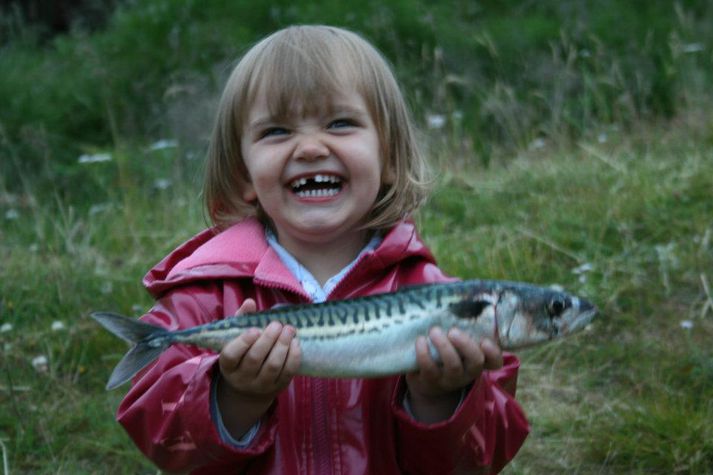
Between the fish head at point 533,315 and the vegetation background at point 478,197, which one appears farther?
the vegetation background at point 478,197

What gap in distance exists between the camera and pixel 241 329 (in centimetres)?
247

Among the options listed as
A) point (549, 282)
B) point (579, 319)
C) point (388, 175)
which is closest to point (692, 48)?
point (549, 282)

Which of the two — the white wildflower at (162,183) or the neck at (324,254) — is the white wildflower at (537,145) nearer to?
the white wildflower at (162,183)

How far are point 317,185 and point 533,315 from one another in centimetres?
69

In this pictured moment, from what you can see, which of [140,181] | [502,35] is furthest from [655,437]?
[502,35]

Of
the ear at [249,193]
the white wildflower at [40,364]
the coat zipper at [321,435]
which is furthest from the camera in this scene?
the white wildflower at [40,364]

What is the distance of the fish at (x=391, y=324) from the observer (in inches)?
95.4

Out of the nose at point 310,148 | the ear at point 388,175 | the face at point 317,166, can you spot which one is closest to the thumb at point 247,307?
the face at point 317,166

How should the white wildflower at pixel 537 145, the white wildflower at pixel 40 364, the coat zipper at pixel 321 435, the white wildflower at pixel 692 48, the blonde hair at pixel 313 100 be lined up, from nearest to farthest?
the coat zipper at pixel 321 435 → the blonde hair at pixel 313 100 → the white wildflower at pixel 40 364 → the white wildflower at pixel 537 145 → the white wildflower at pixel 692 48

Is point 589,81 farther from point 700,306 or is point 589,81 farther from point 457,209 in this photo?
point 700,306

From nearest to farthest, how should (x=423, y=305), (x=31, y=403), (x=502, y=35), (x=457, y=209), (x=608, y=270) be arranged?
(x=423, y=305)
(x=31, y=403)
(x=608, y=270)
(x=457, y=209)
(x=502, y=35)

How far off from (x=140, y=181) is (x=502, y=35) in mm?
3578

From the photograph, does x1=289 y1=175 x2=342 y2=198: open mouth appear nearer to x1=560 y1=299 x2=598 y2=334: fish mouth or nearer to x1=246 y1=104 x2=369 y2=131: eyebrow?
x1=246 y1=104 x2=369 y2=131: eyebrow

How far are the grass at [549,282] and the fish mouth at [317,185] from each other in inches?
58.0
